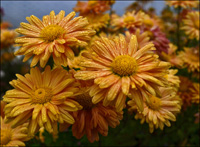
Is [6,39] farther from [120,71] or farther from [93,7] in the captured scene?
[120,71]

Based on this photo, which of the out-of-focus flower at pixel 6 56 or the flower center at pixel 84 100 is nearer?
the flower center at pixel 84 100

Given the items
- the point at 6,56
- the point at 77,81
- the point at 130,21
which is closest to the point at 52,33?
the point at 77,81

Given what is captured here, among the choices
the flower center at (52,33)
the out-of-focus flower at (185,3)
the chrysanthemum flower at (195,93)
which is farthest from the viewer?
the out-of-focus flower at (185,3)

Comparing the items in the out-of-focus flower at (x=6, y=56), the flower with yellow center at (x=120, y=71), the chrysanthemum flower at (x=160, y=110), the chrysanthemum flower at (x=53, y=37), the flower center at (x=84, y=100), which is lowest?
the chrysanthemum flower at (x=160, y=110)

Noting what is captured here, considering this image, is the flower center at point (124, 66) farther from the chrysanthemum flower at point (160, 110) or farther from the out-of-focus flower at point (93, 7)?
the out-of-focus flower at point (93, 7)

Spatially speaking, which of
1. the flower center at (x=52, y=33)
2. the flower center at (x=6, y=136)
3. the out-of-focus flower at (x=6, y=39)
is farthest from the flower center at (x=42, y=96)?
the out-of-focus flower at (x=6, y=39)

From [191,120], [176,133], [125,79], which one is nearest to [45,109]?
[125,79]
